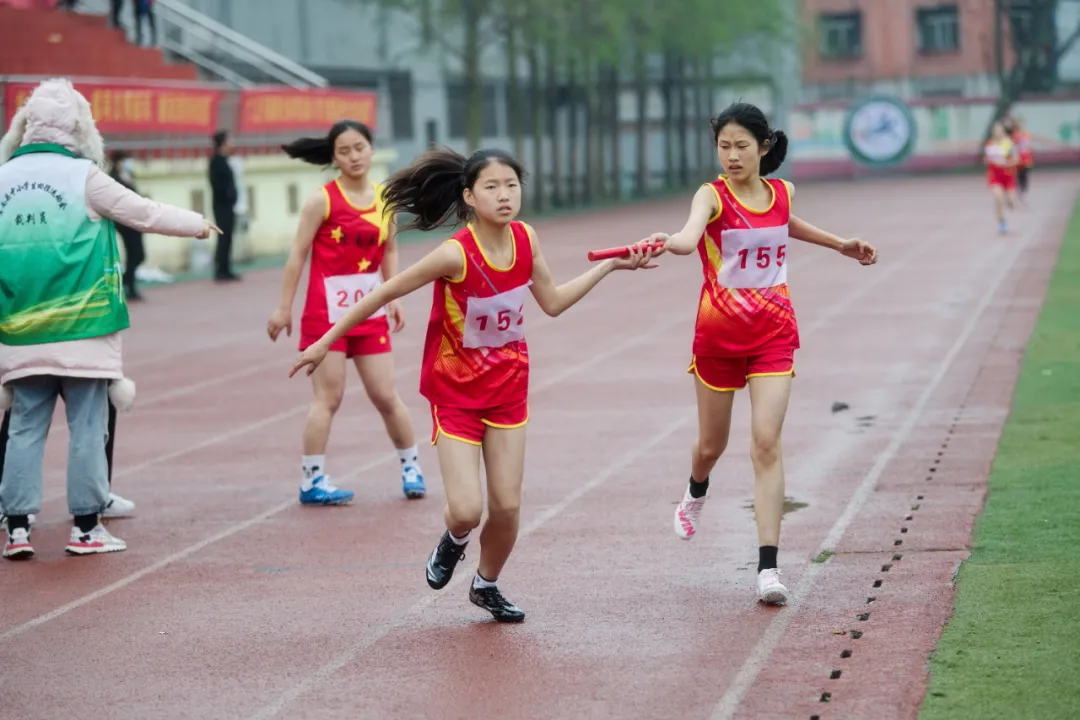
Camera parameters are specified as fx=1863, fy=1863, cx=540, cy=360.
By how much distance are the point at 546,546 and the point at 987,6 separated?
226ft

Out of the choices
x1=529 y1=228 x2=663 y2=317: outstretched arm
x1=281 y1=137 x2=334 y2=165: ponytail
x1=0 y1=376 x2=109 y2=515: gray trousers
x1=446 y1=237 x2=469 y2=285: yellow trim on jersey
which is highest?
x1=281 y1=137 x2=334 y2=165: ponytail

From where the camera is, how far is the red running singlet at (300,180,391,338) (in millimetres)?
9773

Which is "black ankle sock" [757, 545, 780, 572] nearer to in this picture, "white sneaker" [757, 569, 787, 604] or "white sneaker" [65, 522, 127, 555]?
"white sneaker" [757, 569, 787, 604]

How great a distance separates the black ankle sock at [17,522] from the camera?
8.70 meters

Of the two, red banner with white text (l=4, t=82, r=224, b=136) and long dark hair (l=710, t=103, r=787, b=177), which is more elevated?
red banner with white text (l=4, t=82, r=224, b=136)

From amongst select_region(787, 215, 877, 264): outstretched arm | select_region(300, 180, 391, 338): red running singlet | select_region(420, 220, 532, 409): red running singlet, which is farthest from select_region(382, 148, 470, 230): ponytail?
select_region(300, 180, 391, 338): red running singlet

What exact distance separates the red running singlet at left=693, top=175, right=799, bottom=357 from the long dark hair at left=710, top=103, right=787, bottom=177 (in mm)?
201

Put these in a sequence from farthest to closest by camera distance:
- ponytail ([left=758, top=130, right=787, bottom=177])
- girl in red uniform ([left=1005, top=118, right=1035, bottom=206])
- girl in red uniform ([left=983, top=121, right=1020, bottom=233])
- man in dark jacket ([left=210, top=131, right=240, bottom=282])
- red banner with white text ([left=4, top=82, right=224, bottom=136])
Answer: girl in red uniform ([left=1005, top=118, right=1035, bottom=206])
girl in red uniform ([left=983, top=121, right=1020, bottom=233])
man in dark jacket ([left=210, top=131, right=240, bottom=282])
red banner with white text ([left=4, top=82, right=224, bottom=136])
ponytail ([left=758, top=130, right=787, bottom=177])

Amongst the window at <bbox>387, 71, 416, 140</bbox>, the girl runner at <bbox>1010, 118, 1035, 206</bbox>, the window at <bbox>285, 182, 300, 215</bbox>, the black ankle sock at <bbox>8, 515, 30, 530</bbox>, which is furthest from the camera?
the window at <bbox>387, 71, 416, 140</bbox>

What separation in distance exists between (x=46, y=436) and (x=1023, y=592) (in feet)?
14.6

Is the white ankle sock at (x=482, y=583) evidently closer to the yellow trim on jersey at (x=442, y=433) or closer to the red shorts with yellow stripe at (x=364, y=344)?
the yellow trim on jersey at (x=442, y=433)

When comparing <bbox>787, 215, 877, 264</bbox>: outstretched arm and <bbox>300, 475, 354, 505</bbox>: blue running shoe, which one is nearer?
<bbox>787, 215, 877, 264</bbox>: outstretched arm

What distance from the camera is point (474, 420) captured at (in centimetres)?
691

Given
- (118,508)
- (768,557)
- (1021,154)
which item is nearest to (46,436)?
(118,508)
